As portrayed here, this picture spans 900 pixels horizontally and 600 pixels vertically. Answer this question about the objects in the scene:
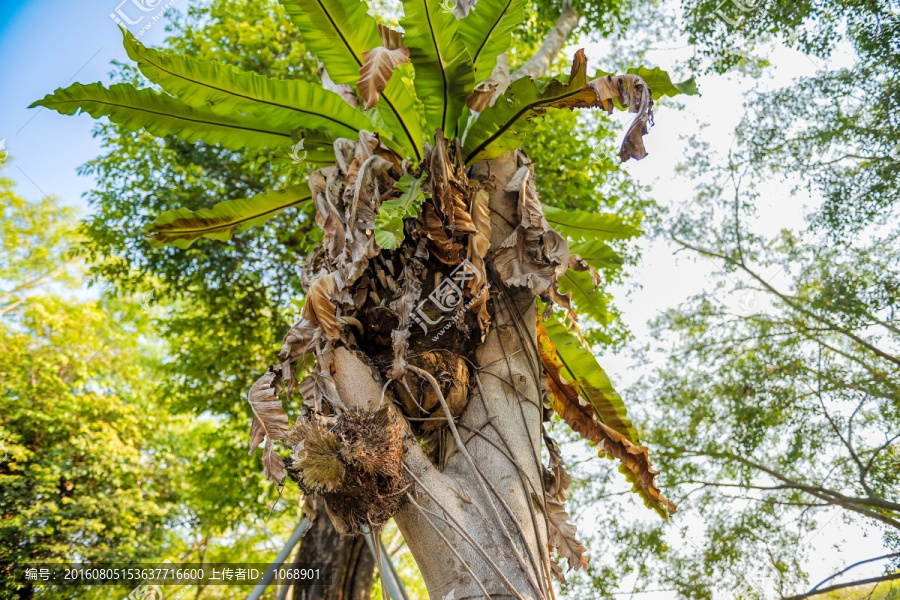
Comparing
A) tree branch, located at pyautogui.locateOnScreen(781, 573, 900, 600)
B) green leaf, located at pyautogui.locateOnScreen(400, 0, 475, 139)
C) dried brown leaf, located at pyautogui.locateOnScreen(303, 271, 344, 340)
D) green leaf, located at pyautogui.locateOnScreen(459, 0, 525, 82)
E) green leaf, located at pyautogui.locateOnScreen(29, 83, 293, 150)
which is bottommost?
tree branch, located at pyautogui.locateOnScreen(781, 573, 900, 600)

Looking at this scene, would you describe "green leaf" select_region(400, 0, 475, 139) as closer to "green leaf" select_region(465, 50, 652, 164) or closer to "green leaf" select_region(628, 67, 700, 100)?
"green leaf" select_region(465, 50, 652, 164)

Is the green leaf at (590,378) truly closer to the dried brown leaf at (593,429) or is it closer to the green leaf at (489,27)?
the dried brown leaf at (593,429)

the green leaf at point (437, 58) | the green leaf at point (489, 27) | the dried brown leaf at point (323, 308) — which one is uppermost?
the green leaf at point (489, 27)

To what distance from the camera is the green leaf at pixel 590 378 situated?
3.01 meters

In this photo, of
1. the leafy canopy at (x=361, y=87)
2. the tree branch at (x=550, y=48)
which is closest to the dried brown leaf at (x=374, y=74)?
the leafy canopy at (x=361, y=87)

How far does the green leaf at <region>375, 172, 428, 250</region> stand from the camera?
82.3 inches

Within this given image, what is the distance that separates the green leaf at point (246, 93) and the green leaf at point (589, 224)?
1.10 meters

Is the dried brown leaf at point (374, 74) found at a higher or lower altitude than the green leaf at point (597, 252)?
lower

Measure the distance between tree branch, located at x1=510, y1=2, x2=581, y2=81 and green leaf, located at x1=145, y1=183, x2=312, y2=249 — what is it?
1.81 metres

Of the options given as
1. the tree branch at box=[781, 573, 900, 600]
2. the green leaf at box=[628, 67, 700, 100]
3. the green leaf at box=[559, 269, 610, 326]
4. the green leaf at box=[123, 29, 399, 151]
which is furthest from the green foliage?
the tree branch at box=[781, 573, 900, 600]

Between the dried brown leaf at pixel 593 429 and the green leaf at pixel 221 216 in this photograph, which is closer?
the dried brown leaf at pixel 593 429

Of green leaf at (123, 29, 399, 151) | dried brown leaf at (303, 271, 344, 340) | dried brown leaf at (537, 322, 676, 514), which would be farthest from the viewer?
dried brown leaf at (537, 322, 676, 514)

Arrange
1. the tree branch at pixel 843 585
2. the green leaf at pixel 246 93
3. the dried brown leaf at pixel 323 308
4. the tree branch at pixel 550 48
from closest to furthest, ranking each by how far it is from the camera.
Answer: the dried brown leaf at pixel 323 308 → the green leaf at pixel 246 93 → the tree branch at pixel 843 585 → the tree branch at pixel 550 48

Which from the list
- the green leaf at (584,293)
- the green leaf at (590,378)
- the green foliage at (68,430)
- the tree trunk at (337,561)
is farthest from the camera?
the green foliage at (68,430)
